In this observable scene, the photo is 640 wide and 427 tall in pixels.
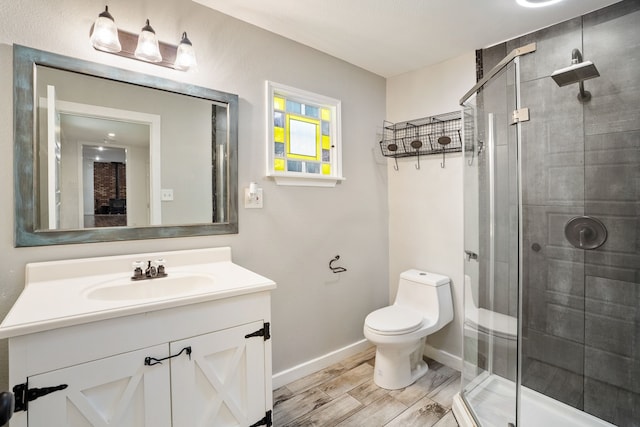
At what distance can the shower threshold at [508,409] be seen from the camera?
1.58 meters

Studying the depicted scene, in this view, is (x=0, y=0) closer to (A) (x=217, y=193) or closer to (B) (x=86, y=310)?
(A) (x=217, y=193)

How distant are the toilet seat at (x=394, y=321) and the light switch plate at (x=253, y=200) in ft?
3.45

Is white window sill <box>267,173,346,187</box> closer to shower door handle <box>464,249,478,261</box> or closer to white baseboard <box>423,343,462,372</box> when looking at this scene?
shower door handle <box>464,249,478,261</box>

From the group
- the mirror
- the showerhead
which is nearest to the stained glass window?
the mirror

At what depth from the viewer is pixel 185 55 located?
1582 millimetres

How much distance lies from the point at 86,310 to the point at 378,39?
7.09ft

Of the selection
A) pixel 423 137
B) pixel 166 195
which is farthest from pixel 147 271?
pixel 423 137

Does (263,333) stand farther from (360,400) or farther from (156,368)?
(360,400)

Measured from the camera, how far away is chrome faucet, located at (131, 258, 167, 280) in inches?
55.5

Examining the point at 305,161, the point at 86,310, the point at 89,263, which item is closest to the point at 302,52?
the point at 305,161

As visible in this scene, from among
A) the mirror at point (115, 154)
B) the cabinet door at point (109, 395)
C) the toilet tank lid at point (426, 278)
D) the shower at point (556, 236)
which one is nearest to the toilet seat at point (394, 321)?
the toilet tank lid at point (426, 278)

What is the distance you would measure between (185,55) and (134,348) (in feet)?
4.54

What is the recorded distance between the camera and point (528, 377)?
1.91 m

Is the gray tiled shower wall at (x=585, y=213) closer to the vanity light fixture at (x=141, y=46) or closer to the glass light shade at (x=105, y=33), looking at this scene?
the vanity light fixture at (x=141, y=46)
